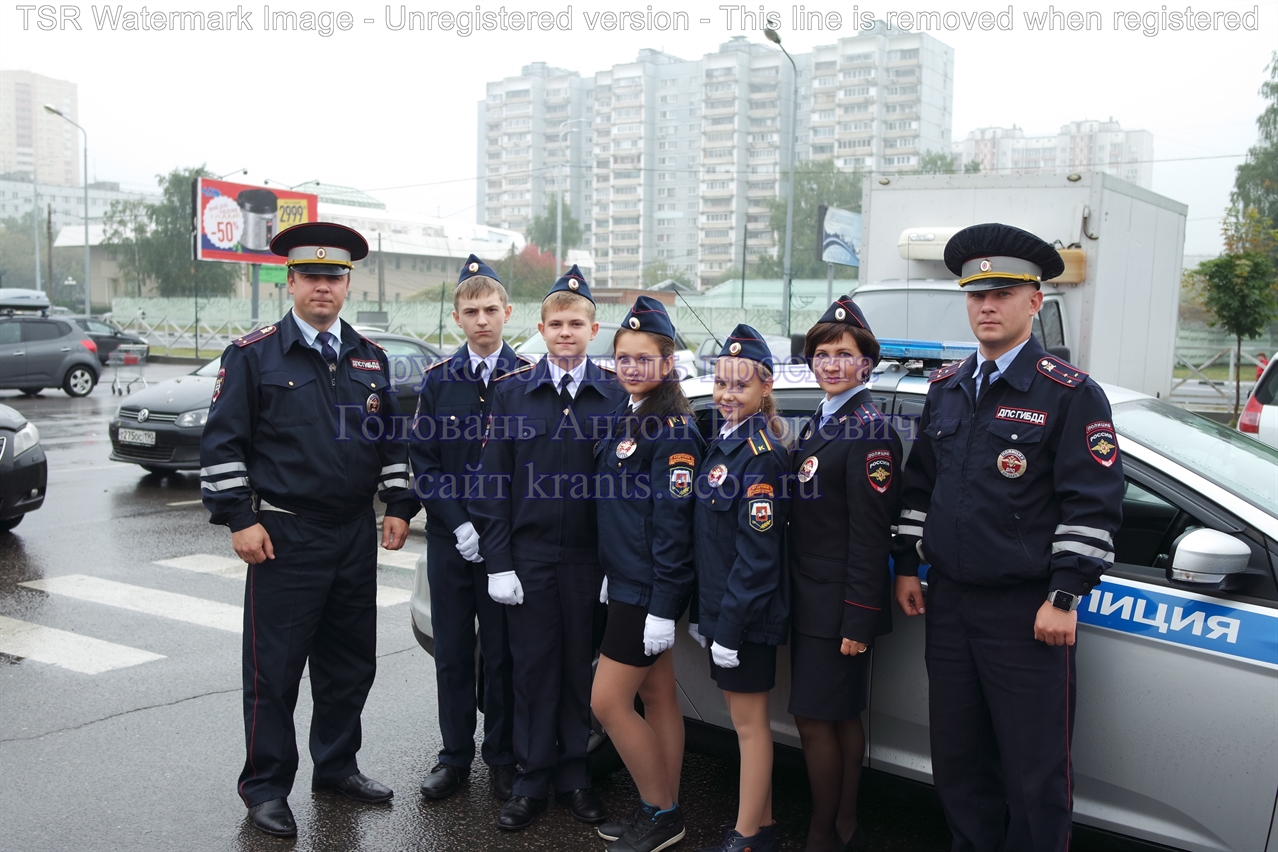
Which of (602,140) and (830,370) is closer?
(830,370)

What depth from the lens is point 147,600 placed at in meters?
6.47

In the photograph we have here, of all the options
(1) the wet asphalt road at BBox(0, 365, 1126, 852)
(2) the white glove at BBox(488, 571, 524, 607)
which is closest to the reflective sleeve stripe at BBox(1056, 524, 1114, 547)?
(1) the wet asphalt road at BBox(0, 365, 1126, 852)

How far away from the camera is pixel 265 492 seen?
3641 millimetres

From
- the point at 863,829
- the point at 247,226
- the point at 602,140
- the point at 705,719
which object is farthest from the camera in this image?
the point at 602,140

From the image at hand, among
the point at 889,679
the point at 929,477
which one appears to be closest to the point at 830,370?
the point at 929,477

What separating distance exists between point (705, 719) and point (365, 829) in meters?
1.30

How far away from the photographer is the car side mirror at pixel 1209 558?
2674mm

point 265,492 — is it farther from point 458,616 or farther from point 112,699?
point 112,699

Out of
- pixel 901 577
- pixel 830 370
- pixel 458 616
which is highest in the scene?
pixel 830 370

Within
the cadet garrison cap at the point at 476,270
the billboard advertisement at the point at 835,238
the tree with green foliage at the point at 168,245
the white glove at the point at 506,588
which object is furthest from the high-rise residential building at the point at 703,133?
the white glove at the point at 506,588

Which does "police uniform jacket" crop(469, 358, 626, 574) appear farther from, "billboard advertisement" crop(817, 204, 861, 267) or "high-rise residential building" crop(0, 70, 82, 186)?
"high-rise residential building" crop(0, 70, 82, 186)

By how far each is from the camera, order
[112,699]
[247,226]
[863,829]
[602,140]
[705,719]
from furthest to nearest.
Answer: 1. [602,140]
2. [247,226]
3. [112,699]
4. [705,719]
5. [863,829]

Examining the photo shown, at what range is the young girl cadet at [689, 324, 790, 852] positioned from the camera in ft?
10.4

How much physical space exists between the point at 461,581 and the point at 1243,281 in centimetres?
1685
